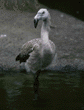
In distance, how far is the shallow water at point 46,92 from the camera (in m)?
4.52

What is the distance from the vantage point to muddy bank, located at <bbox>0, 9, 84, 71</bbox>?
299 inches

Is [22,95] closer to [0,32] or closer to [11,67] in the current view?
[11,67]

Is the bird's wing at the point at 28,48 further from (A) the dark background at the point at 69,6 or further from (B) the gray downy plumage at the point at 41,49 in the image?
(A) the dark background at the point at 69,6

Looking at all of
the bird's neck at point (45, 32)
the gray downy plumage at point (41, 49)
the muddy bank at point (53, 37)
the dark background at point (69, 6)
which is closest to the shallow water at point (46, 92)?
the muddy bank at point (53, 37)

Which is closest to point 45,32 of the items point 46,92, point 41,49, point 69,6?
point 41,49

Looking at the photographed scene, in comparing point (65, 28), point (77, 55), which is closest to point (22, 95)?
point (77, 55)

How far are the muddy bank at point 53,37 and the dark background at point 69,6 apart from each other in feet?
1.10

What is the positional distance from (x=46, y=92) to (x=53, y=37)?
3.61m

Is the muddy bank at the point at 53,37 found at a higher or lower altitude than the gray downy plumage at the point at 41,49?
lower

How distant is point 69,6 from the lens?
34.4 feet

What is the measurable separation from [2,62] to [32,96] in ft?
9.17

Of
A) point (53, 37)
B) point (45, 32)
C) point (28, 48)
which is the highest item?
point (45, 32)

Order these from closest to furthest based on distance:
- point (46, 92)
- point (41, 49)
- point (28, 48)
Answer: point (41, 49), point (46, 92), point (28, 48)

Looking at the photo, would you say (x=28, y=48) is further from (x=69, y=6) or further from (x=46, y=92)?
(x=69, y=6)
